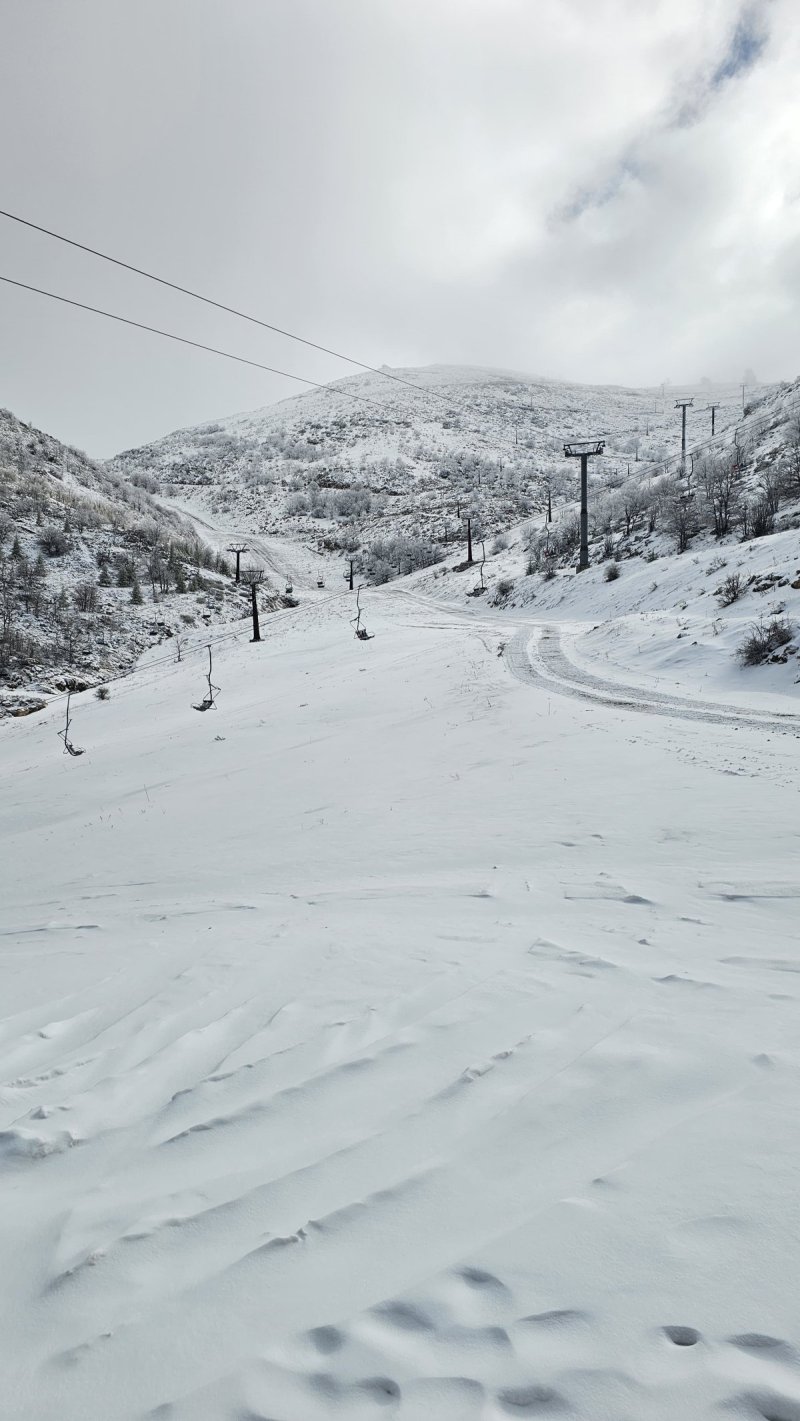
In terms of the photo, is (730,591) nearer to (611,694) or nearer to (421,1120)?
(611,694)

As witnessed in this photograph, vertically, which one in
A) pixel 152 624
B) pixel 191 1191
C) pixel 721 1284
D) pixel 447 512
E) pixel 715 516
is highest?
pixel 447 512

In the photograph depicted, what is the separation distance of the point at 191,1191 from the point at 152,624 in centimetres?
3116

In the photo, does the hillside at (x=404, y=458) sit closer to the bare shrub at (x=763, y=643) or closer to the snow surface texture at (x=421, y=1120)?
the bare shrub at (x=763, y=643)

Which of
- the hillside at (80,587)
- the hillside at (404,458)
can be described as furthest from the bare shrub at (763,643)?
the hillside at (404,458)

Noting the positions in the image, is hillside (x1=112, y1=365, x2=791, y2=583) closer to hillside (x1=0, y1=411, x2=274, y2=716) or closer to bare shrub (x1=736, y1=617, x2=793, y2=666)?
hillside (x1=0, y1=411, x2=274, y2=716)

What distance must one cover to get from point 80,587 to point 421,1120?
32.6m

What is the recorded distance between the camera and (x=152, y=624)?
30.6 metres

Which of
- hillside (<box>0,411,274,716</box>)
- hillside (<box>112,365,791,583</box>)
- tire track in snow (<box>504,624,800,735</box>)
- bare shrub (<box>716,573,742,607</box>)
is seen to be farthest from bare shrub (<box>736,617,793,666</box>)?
hillside (<box>112,365,791,583</box>)

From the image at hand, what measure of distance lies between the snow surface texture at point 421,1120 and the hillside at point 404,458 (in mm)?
43983

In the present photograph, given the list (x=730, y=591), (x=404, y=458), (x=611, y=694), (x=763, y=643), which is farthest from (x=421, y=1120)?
(x=404, y=458)

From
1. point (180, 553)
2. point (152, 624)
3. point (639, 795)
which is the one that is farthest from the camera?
point (180, 553)

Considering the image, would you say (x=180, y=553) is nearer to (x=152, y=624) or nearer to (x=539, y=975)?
(x=152, y=624)

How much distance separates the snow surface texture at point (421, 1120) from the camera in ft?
5.42

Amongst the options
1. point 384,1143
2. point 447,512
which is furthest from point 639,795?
point 447,512
